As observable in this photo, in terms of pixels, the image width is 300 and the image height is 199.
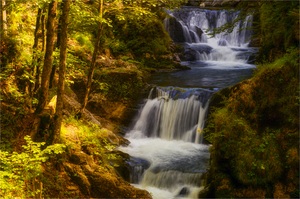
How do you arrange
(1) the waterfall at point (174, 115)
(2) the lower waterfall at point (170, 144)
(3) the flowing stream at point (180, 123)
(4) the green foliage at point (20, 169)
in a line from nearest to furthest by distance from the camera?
(4) the green foliage at point (20, 169) < (2) the lower waterfall at point (170, 144) < (3) the flowing stream at point (180, 123) < (1) the waterfall at point (174, 115)

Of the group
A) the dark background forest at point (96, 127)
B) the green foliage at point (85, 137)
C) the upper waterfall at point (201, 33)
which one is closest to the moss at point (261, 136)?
the dark background forest at point (96, 127)

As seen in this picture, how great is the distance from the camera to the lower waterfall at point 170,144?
9.09 m

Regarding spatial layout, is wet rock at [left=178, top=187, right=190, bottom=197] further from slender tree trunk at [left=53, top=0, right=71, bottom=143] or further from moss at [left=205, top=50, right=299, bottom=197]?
slender tree trunk at [left=53, top=0, right=71, bottom=143]

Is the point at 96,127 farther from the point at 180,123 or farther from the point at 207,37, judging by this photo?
the point at 207,37

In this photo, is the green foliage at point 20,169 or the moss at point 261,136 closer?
the green foliage at point 20,169

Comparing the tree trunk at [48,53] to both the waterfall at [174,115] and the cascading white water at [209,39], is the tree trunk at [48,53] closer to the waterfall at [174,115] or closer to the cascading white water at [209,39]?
the waterfall at [174,115]

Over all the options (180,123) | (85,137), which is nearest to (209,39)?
(180,123)

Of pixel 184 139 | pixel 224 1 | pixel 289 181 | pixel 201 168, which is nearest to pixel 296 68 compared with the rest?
pixel 289 181

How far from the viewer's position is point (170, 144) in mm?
11602

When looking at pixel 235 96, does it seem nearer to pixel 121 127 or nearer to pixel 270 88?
pixel 270 88

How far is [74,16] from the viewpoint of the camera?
737 cm

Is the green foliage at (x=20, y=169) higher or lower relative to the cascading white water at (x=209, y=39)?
lower

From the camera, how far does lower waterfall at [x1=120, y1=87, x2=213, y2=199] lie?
909cm

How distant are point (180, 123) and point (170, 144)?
1.04 m
